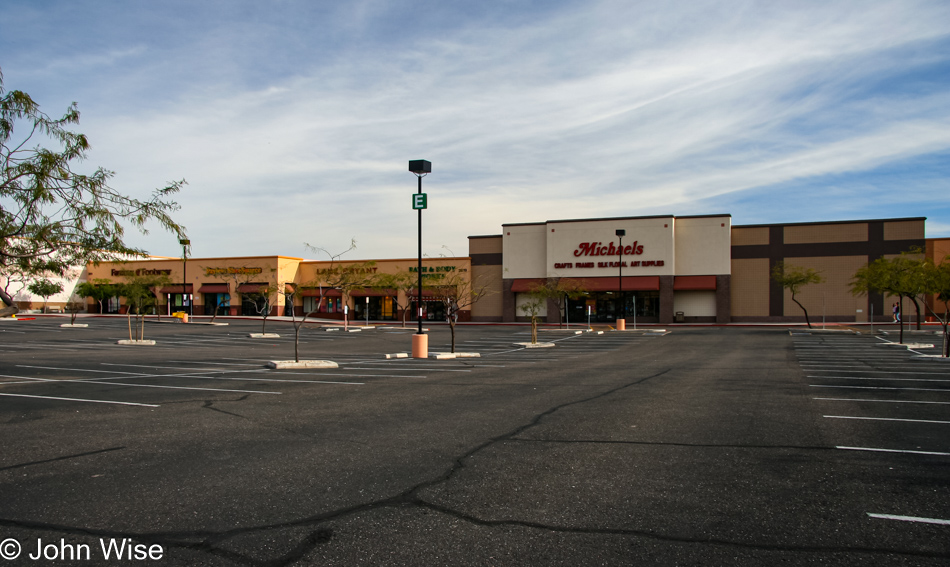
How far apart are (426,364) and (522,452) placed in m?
13.7

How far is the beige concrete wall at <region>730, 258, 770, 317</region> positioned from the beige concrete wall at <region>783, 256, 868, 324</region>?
233cm

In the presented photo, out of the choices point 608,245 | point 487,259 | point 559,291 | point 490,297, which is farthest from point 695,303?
point 487,259

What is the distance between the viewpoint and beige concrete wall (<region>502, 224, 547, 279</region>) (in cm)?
5988

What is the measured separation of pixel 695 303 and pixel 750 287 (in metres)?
4.80

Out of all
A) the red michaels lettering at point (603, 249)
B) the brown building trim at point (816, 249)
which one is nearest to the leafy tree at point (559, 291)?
the red michaels lettering at point (603, 249)

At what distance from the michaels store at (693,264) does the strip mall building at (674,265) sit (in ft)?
0.29

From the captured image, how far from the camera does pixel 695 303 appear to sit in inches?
2205

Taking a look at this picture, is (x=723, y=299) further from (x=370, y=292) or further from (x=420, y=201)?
(x=420, y=201)

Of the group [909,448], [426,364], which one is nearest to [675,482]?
[909,448]

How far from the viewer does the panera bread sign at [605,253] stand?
2222 inches

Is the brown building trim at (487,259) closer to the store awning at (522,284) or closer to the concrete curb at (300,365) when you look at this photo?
the store awning at (522,284)

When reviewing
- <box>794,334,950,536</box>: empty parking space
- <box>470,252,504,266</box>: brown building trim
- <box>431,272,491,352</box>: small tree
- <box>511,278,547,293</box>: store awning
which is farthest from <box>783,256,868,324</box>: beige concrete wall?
<box>794,334,950,536</box>: empty parking space

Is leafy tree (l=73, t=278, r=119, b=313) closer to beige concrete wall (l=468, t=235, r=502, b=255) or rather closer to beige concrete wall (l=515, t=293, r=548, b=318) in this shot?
beige concrete wall (l=468, t=235, r=502, b=255)

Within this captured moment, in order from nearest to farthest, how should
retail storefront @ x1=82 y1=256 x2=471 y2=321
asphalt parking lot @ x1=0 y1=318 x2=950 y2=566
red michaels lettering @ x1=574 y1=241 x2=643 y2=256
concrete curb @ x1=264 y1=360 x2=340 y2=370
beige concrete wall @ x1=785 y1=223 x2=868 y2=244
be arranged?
1. asphalt parking lot @ x1=0 y1=318 x2=950 y2=566
2. concrete curb @ x1=264 y1=360 x2=340 y2=370
3. beige concrete wall @ x1=785 y1=223 x2=868 y2=244
4. red michaels lettering @ x1=574 y1=241 x2=643 y2=256
5. retail storefront @ x1=82 y1=256 x2=471 y2=321
